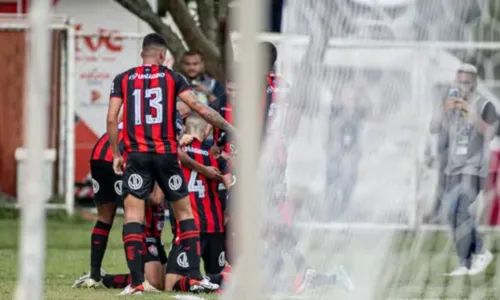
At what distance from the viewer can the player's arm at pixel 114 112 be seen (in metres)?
8.73

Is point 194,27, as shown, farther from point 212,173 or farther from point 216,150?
point 212,173

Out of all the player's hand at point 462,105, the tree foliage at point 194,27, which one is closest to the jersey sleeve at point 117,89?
the player's hand at point 462,105

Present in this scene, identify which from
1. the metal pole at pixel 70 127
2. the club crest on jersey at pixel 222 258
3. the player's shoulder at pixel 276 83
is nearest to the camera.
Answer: the player's shoulder at pixel 276 83

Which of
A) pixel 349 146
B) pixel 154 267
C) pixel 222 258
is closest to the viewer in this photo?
pixel 349 146

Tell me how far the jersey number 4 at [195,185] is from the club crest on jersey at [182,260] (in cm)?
56

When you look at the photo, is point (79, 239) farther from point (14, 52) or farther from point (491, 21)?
point (491, 21)

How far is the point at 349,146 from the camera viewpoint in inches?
294

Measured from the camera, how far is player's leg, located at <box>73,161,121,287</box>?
9352 mm

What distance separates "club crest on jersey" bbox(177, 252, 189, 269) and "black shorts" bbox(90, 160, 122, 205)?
63 centimetres

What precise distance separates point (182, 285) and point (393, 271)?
206 cm

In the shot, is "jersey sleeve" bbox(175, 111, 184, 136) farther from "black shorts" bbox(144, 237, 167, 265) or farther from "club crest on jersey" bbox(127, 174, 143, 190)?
"black shorts" bbox(144, 237, 167, 265)

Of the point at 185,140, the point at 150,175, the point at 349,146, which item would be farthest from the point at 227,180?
the point at 349,146

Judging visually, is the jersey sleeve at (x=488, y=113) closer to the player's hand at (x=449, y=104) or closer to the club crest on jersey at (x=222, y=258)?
the player's hand at (x=449, y=104)

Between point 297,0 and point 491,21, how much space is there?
229 centimetres
